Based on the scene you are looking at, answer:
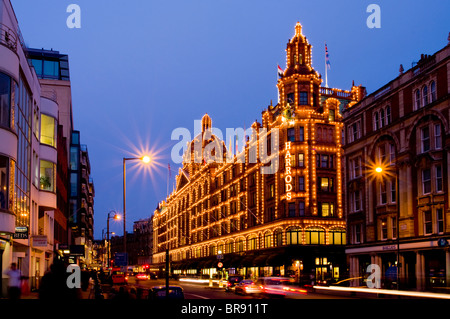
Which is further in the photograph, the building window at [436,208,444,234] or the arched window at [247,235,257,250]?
the arched window at [247,235,257,250]

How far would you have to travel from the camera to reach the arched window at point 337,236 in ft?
262

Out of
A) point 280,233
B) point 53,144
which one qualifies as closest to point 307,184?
point 280,233

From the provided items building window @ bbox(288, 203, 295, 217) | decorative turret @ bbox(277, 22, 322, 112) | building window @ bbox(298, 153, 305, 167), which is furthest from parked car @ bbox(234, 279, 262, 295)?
decorative turret @ bbox(277, 22, 322, 112)

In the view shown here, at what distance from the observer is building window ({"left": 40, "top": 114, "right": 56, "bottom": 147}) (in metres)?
48.6

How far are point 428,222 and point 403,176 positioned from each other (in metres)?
5.45

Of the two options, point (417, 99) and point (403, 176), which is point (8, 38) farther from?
point (403, 176)

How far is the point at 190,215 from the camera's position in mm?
142500

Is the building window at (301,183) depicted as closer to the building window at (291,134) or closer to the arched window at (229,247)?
the building window at (291,134)

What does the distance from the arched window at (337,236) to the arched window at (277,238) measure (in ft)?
21.9

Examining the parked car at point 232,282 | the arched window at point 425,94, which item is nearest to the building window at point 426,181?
the arched window at point 425,94

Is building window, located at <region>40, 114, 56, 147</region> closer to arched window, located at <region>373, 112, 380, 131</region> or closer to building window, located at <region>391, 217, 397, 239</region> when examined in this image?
arched window, located at <region>373, 112, 380, 131</region>

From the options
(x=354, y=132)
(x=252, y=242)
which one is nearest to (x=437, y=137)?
(x=354, y=132)

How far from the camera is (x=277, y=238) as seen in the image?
82312 mm

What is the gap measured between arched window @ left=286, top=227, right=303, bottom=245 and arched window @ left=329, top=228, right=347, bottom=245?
426cm
